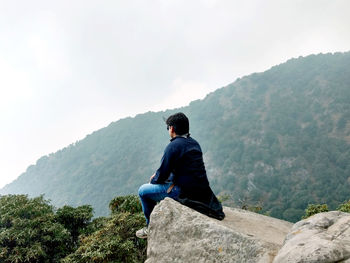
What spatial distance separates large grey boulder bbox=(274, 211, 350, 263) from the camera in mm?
3574

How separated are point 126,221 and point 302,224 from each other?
48.2 feet

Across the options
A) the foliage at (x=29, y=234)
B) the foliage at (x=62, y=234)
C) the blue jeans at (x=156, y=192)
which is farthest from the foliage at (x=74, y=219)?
the blue jeans at (x=156, y=192)

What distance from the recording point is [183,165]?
5.84 meters

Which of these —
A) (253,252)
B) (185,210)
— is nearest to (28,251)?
(185,210)

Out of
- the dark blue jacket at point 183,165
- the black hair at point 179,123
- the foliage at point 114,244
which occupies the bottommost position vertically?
the foliage at point 114,244

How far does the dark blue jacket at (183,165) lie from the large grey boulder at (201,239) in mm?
500

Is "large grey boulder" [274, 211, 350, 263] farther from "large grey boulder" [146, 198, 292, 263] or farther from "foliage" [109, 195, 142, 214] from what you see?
"foliage" [109, 195, 142, 214]

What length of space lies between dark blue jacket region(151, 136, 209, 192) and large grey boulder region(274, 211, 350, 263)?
1.98m

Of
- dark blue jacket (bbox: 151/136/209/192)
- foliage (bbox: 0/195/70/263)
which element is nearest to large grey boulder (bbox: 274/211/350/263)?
dark blue jacket (bbox: 151/136/209/192)

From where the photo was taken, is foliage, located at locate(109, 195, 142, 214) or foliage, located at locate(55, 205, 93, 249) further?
foliage, located at locate(55, 205, 93, 249)

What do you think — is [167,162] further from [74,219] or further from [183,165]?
[74,219]

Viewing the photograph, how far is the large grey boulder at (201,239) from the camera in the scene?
475 centimetres

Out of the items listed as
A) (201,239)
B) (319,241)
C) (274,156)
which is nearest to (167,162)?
(201,239)

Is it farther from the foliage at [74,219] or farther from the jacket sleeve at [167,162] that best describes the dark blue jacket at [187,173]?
the foliage at [74,219]
